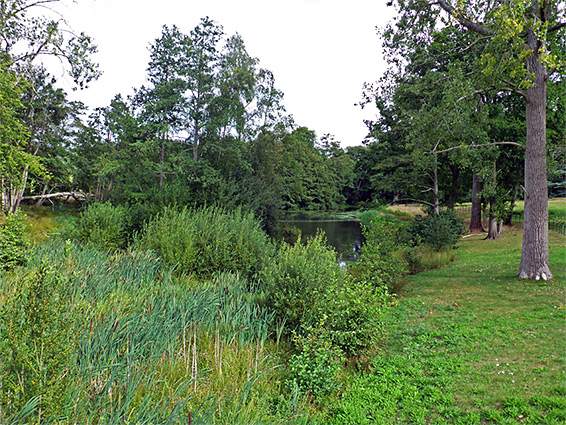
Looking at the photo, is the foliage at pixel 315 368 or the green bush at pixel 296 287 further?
the green bush at pixel 296 287

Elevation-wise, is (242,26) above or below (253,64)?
above

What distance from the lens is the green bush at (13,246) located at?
548 cm

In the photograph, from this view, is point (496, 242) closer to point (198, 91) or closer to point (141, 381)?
point (141, 381)

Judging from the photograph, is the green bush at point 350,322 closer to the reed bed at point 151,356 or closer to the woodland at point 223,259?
the woodland at point 223,259

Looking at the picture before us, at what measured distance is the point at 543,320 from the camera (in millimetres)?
5434

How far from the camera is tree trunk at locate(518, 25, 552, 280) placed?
7.51 m

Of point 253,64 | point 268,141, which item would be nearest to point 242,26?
point 253,64

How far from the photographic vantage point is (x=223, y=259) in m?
7.11

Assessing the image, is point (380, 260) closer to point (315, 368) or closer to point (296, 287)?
point (296, 287)

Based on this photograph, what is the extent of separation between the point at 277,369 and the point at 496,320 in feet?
13.4

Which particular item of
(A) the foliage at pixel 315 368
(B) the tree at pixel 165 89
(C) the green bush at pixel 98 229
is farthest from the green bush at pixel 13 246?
(B) the tree at pixel 165 89

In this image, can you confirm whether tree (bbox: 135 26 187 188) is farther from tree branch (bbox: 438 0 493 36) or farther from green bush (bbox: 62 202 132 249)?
tree branch (bbox: 438 0 493 36)

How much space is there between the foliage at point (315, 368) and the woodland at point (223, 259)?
0.08ft

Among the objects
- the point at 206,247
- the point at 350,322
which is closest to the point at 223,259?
the point at 206,247
